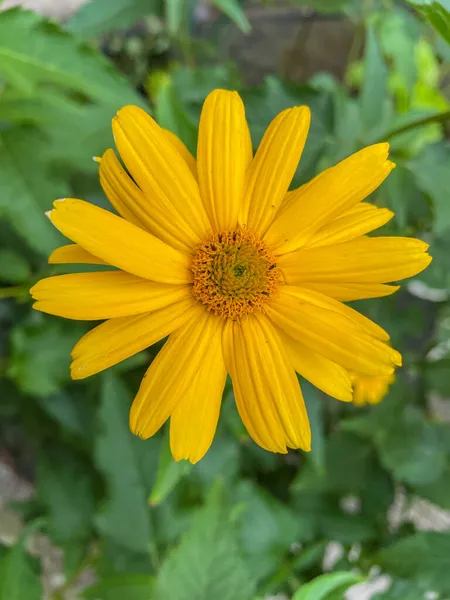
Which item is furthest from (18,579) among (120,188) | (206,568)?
(120,188)

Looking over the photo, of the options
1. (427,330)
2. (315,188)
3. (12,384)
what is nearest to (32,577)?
(12,384)

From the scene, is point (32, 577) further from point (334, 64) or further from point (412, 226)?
point (334, 64)

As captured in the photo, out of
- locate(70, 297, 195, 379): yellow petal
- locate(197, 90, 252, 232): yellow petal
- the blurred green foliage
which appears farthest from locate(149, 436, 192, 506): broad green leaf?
locate(197, 90, 252, 232): yellow petal

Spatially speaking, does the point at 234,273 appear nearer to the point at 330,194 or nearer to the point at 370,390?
the point at 330,194

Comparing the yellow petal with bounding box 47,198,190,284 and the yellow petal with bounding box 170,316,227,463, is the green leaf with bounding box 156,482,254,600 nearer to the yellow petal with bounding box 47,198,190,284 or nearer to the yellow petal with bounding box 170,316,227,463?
the yellow petal with bounding box 170,316,227,463

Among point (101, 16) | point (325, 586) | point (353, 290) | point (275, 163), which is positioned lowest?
point (325, 586)
